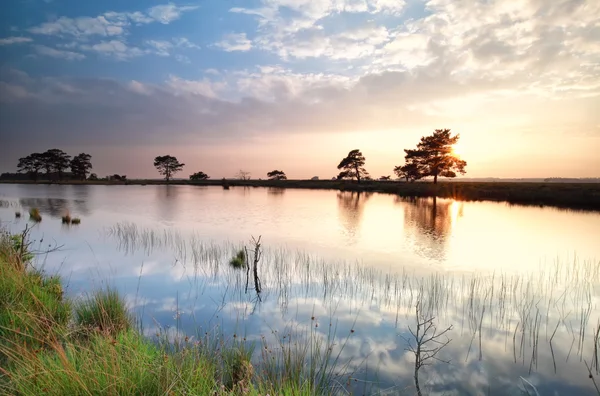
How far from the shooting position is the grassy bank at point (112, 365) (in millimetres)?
3309

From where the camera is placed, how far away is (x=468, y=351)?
6.68 meters

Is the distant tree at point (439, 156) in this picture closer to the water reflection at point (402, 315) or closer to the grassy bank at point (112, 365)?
the water reflection at point (402, 315)

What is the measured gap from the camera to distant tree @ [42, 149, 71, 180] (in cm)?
10612

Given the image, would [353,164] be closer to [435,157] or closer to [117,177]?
[435,157]

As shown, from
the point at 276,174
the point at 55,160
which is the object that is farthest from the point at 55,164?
the point at 276,174

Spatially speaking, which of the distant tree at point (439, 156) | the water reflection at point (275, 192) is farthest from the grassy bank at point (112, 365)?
the distant tree at point (439, 156)

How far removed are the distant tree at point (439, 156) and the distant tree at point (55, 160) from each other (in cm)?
10771

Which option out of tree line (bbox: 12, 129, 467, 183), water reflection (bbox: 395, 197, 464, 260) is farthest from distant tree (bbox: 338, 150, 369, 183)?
water reflection (bbox: 395, 197, 464, 260)

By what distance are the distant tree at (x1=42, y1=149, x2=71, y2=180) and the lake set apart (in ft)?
342

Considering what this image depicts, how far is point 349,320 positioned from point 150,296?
5.65m

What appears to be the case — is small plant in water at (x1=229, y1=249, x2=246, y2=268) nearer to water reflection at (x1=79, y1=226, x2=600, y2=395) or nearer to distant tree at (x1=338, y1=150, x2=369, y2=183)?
water reflection at (x1=79, y1=226, x2=600, y2=395)

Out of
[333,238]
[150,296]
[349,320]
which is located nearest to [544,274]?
[349,320]

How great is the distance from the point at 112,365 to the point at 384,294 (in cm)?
804

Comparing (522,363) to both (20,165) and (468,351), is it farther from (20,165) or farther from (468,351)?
(20,165)
